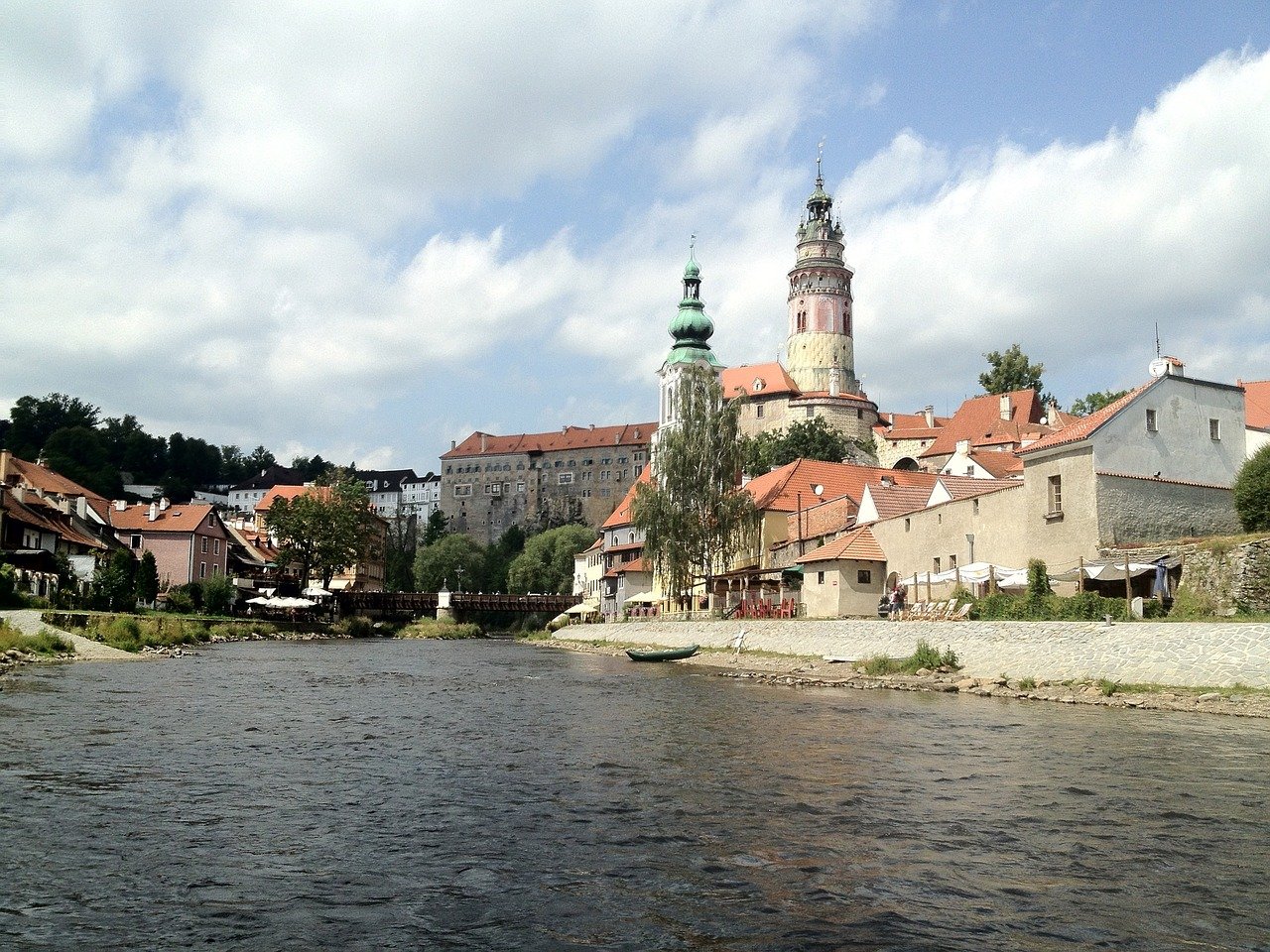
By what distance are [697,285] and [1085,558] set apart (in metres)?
71.4

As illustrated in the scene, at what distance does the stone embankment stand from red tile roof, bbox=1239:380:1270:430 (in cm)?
3044

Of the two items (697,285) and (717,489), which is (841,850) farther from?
(697,285)

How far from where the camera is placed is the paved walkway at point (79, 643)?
37303 mm

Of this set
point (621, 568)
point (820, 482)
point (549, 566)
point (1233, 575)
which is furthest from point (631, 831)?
point (549, 566)

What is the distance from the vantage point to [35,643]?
115 feet

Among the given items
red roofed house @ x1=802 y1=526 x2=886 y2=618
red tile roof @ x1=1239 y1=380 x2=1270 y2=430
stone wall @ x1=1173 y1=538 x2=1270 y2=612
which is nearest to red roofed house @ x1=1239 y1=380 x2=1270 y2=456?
red tile roof @ x1=1239 y1=380 x2=1270 y2=430

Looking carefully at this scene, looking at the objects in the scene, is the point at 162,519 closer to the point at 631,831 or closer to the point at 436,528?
the point at 631,831

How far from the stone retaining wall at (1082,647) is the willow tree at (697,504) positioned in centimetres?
1908

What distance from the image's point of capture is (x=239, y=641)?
6128cm

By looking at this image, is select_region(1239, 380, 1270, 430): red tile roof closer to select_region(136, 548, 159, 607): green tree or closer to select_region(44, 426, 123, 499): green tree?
select_region(136, 548, 159, 607): green tree

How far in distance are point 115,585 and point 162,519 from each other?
2747cm

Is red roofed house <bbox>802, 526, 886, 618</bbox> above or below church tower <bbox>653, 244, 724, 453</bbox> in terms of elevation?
below

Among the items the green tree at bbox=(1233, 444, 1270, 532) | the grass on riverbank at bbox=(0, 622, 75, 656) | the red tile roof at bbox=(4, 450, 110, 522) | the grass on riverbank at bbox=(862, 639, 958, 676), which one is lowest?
the grass on riverbank at bbox=(862, 639, 958, 676)

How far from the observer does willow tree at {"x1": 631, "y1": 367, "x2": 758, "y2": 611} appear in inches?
2304
